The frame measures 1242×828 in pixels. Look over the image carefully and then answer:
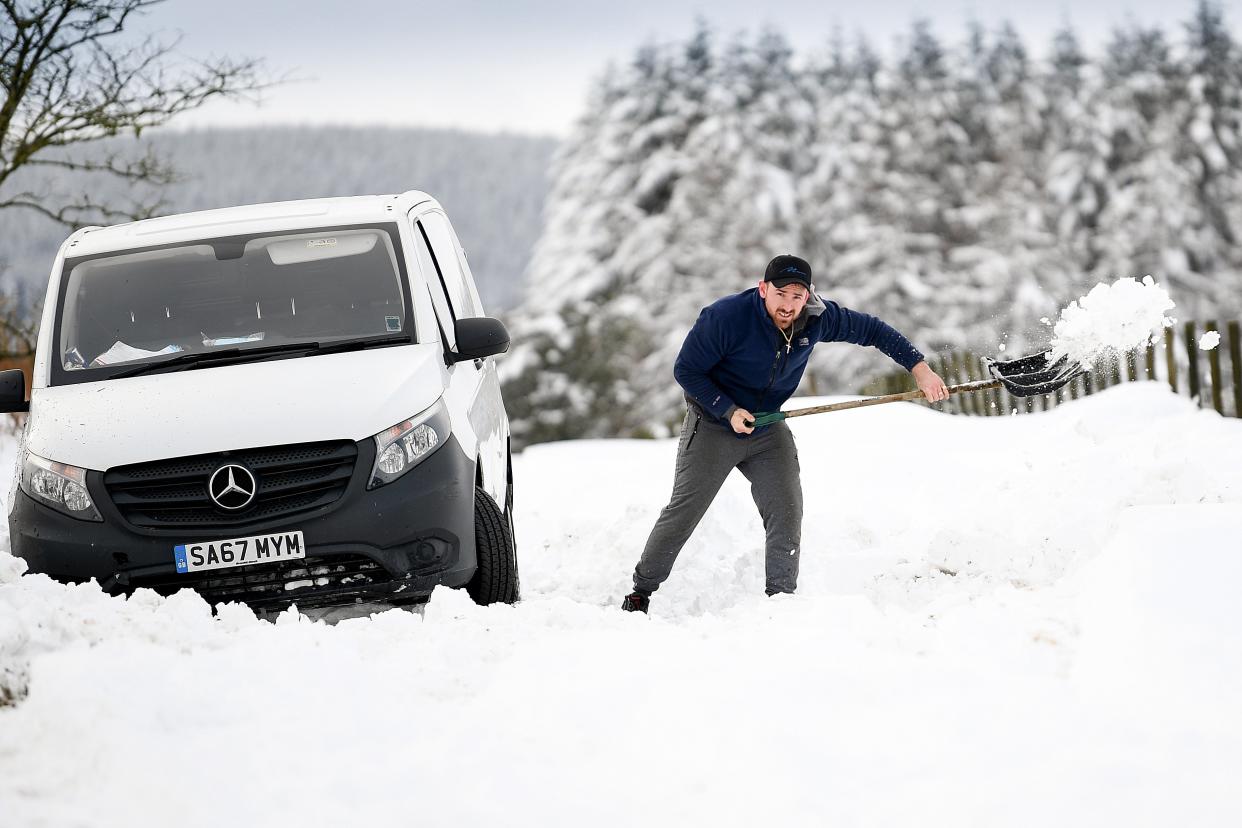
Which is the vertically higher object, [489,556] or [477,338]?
[477,338]

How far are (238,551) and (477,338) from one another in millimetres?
1408

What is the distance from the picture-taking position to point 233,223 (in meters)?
5.49

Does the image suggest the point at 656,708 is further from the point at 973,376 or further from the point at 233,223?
the point at 973,376

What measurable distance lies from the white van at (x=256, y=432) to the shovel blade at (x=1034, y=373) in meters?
2.55

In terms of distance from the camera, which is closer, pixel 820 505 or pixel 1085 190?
pixel 820 505

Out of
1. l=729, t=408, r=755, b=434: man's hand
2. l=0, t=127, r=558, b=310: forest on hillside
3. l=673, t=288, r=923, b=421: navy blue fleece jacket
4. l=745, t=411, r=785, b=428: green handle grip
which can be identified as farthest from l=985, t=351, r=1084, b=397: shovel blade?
l=0, t=127, r=558, b=310: forest on hillside

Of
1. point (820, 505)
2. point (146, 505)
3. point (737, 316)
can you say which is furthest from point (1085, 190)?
point (146, 505)

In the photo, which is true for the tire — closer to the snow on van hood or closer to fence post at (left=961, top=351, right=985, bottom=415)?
the snow on van hood

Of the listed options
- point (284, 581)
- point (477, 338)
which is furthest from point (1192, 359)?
point (284, 581)

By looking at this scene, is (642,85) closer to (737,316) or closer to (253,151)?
(737,316)

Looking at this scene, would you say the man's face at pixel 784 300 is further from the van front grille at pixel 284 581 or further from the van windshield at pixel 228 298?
the van front grille at pixel 284 581

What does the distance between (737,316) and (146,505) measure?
2.68 meters

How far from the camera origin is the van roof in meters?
5.43

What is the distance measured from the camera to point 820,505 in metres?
8.31
